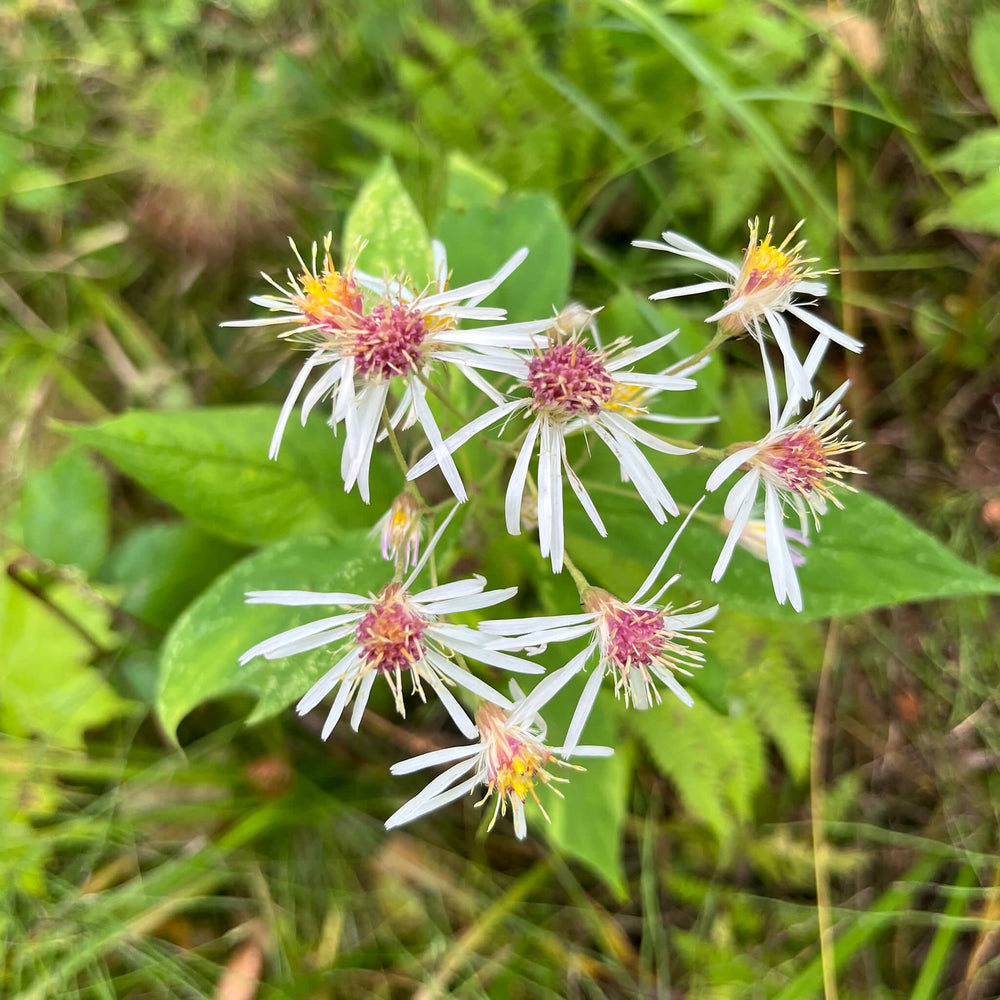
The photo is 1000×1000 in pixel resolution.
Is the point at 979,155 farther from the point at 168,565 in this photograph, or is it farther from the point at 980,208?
the point at 168,565

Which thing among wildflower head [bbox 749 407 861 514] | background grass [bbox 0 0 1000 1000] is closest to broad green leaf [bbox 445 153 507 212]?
background grass [bbox 0 0 1000 1000]

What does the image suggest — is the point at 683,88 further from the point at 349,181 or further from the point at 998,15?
the point at 349,181

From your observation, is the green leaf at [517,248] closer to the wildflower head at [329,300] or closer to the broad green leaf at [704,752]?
the wildflower head at [329,300]

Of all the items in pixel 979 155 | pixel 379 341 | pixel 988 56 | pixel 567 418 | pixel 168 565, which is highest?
pixel 988 56

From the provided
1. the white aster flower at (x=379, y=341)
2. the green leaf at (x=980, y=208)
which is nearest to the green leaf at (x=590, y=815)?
the white aster flower at (x=379, y=341)

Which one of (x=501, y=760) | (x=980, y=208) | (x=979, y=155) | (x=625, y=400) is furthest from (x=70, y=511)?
(x=979, y=155)
